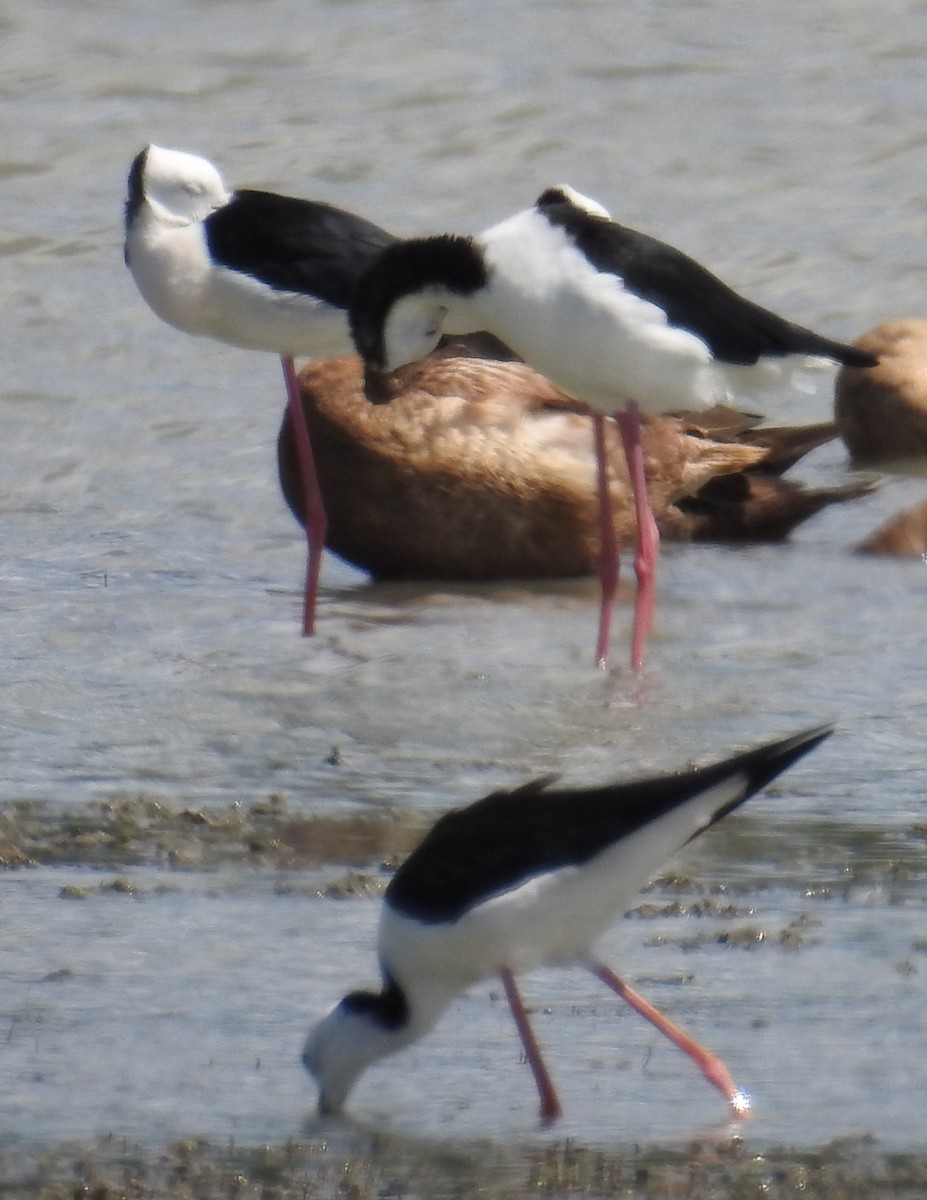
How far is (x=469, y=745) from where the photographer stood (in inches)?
231

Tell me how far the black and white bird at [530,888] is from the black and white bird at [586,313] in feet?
9.19

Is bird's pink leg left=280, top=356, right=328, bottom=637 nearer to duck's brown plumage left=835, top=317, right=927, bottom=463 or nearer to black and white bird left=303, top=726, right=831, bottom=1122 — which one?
duck's brown plumage left=835, top=317, right=927, bottom=463

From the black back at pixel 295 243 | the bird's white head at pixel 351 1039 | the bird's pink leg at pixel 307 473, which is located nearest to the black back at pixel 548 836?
the bird's white head at pixel 351 1039

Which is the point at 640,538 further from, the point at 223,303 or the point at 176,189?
the point at 176,189

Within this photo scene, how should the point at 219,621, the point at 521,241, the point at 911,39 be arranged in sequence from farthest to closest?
1. the point at 911,39
2. the point at 219,621
3. the point at 521,241

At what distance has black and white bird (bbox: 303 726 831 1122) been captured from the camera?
367 cm

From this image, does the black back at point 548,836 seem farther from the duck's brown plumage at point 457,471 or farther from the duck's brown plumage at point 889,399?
the duck's brown plumage at point 889,399

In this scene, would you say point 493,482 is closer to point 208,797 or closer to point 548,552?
point 548,552

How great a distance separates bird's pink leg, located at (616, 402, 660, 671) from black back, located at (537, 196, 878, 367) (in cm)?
35

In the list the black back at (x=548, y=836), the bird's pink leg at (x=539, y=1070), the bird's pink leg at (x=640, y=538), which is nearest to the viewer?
the bird's pink leg at (x=539, y=1070)

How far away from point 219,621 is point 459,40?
9369 mm

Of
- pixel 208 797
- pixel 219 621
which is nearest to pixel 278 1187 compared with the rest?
pixel 208 797

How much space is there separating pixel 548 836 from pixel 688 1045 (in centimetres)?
37

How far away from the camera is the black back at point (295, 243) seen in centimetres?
730
